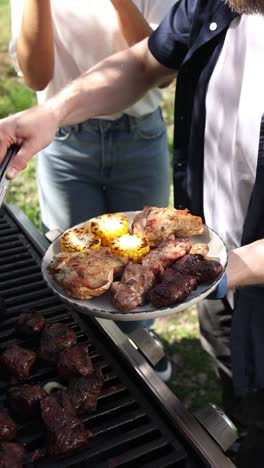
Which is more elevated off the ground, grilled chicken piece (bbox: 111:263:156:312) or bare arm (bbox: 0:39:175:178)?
bare arm (bbox: 0:39:175:178)

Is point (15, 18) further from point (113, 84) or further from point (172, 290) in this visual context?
point (172, 290)

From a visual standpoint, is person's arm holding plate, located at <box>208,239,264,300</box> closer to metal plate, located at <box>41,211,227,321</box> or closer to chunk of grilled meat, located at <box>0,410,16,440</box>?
metal plate, located at <box>41,211,227,321</box>

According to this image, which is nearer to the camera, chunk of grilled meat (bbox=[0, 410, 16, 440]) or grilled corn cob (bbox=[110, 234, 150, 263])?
chunk of grilled meat (bbox=[0, 410, 16, 440])


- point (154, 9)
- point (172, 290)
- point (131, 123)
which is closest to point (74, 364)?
point (172, 290)

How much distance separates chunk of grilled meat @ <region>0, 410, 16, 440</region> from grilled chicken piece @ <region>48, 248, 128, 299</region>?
0.46 meters

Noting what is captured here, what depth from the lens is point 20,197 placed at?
5.50 metres

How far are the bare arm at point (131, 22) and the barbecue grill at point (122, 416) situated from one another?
1.50 metres

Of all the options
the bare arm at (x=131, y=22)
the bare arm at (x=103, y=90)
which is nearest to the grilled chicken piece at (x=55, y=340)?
the bare arm at (x=103, y=90)

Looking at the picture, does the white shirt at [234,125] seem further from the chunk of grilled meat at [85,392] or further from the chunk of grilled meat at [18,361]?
the chunk of grilled meat at [18,361]

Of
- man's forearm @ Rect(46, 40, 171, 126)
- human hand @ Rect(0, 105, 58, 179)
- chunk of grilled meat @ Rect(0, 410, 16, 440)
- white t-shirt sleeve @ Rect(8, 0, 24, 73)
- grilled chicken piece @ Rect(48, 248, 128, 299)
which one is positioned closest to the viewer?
chunk of grilled meat @ Rect(0, 410, 16, 440)

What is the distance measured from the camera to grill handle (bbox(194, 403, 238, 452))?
1781 mm

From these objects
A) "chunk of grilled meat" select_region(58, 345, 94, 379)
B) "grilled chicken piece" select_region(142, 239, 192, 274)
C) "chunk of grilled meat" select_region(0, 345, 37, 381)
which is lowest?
"chunk of grilled meat" select_region(58, 345, 94, 379)

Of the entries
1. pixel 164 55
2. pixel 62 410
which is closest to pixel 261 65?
pixel 164 55

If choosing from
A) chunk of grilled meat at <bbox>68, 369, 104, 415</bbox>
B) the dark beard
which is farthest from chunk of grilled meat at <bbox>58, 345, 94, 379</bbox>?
the dark beard
